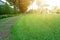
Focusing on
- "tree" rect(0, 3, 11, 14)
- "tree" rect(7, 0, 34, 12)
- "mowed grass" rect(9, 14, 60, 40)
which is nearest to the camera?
"mowed grass" rect(9, 14, 60, 40)

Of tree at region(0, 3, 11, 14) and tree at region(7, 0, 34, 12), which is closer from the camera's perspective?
tree at region(0, 3, 11, 14)

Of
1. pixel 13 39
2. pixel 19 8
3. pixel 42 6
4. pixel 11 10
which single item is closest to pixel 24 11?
pixel 19 8

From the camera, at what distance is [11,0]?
75.7 ft

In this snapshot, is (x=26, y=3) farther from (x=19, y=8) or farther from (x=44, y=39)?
(x=44, y=39)

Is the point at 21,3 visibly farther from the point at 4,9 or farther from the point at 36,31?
the point at 36,31

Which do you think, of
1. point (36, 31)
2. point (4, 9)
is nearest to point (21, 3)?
point (4, 9)

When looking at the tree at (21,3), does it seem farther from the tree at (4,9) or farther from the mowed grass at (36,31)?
Answer: the mowed grass at (36,31)

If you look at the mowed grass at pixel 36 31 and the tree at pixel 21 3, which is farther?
the tree at pixel 21 3

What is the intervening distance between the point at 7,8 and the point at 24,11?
415cm

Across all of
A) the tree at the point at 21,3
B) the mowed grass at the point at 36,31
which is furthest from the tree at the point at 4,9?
the mowed grass at the point at 36,31

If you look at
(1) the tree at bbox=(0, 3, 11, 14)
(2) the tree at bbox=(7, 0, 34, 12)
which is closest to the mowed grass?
(1) the tree at bbox=(0, 3, 11, 14)

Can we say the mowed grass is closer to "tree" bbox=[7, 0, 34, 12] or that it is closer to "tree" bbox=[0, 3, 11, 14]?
"tree" bbox=[0, 3, 11, 14]

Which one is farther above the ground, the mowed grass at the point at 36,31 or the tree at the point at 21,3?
the tree at the point at 21,3

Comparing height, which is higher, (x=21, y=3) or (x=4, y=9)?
(x=21, y=3)
